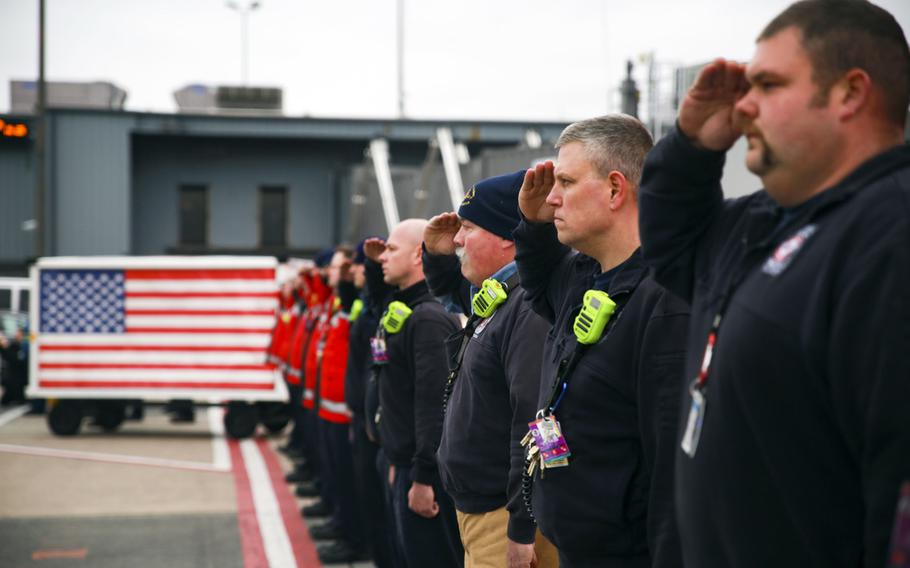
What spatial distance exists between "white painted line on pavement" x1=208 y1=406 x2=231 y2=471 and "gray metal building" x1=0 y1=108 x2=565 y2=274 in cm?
739

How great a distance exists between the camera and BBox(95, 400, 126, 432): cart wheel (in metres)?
16.7

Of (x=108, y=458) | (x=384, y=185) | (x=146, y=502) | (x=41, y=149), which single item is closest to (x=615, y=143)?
(x=146, y=502)

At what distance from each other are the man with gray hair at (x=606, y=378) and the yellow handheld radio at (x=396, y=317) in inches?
99.2

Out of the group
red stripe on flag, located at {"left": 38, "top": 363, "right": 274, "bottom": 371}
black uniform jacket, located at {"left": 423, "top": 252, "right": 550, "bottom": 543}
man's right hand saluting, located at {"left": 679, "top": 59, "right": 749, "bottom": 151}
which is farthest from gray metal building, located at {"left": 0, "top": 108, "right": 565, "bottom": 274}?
man's right hand saluting, located at {"left": 679, "top": 59, "right": 749, "bottom": 151}

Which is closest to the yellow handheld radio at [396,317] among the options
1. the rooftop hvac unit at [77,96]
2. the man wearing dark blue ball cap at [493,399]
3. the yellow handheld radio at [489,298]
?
the man wearing dark blue ball cap at [493,399]

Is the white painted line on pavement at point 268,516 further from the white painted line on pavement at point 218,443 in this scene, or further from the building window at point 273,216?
the building window at point 273,216

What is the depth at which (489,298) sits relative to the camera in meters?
4.30

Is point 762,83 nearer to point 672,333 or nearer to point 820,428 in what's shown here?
point 820,428

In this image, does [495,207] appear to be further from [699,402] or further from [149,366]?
[149,366]

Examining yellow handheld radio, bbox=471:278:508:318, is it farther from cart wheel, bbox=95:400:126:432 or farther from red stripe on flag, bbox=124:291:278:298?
cart wheel, bbox=95:400:126:432

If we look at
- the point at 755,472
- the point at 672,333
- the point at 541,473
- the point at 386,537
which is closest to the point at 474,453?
the point at 541,473

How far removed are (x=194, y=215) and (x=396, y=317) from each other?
2613cm

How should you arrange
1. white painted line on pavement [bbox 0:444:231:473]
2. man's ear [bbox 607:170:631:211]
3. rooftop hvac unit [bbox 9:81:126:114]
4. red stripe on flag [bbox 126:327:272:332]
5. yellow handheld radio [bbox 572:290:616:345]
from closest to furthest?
1. yellow handheld radio [bbox 572:290:616:345]
2. man's ear [bbox 607:170:631:211]
3. white painted line on pavement [bbox 0:444:231:473]
4. red stripe on flag [bbox 126:327:272:332]
5. rooftop hvac unit [bbox 9:81:126:114]

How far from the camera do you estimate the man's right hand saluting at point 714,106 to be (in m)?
2.35
